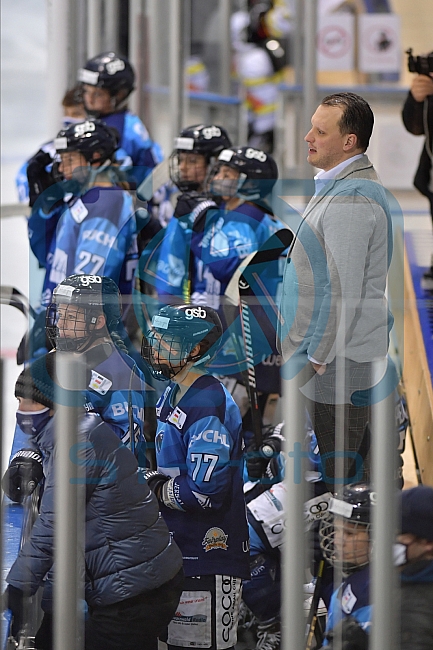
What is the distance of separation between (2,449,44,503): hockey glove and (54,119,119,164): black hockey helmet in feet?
8.15

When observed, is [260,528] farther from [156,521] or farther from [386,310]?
[386,310]

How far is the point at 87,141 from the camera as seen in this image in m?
5.00

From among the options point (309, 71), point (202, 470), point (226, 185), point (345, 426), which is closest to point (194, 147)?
point (226, 185)

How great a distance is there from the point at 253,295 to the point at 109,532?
1099 millimetres

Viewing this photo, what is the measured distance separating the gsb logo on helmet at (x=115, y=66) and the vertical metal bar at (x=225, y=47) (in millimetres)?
4037

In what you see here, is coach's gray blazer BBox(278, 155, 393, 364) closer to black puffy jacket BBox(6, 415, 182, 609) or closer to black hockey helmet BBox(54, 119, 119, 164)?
black puffy jacket BBox(6, 415, 182, 609)

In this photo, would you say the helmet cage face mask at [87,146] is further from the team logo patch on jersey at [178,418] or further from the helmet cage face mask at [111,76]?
the team logo patch on jersey at [178,418]

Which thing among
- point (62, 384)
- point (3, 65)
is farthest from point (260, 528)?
point (3, 65)

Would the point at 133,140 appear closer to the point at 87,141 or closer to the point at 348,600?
the point at 87,141

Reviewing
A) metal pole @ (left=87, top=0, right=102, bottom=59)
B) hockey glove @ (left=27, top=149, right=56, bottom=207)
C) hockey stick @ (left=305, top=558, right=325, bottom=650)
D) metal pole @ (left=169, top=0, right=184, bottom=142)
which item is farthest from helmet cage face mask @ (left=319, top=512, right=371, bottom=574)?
metal pole @ (left=87, top=0, right=102, bottom=59)

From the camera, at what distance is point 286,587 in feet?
7.68

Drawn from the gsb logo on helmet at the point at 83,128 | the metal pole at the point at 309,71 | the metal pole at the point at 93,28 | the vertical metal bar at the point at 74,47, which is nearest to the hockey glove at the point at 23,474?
the gsb logo on helmet at the point at 83,128

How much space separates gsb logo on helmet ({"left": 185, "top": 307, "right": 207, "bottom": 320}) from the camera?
10.4 ft

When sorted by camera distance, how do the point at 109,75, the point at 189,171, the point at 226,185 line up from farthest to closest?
the point at 109,75 < the point at 189,171 < the point at 226,185
